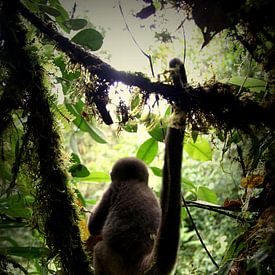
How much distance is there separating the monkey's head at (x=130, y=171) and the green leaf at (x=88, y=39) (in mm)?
1544

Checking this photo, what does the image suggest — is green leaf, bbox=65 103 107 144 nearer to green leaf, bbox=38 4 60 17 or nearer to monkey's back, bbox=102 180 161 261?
green leaf, bbox=38 4 60 17

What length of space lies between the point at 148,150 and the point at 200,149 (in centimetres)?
43

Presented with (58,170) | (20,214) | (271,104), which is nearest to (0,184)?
(20,214)

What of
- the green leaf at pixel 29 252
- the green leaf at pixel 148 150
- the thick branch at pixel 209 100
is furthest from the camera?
the green leaf at pixel 148 150

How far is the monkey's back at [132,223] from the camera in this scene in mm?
2322

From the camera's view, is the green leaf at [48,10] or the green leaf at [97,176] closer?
the green leaf at [48,10]

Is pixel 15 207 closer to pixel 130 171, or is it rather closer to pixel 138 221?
pixel 138 221

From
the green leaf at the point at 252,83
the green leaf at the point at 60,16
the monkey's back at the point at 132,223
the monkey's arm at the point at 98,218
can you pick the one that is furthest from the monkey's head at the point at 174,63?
the monkey's arm at the point at 98,218

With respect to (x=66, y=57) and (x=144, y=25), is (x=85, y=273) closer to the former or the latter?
(x=66, y=57)

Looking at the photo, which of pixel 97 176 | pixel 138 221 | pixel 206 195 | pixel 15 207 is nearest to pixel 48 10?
pixel 15 207

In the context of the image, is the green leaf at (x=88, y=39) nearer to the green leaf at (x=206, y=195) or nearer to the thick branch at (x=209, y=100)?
the thick branch at (x=209, y=100)

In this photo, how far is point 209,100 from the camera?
1108 mm

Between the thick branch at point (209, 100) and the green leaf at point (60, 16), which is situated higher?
the green leaf at point (60, 16)

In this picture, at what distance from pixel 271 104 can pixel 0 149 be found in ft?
3.15
